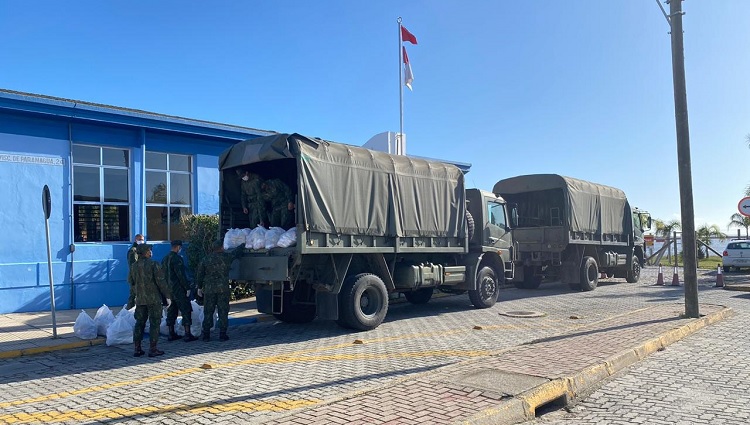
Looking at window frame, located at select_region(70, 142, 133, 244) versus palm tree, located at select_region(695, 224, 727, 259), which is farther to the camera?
palm tree, located at select_region(695, 224, 727, 259)

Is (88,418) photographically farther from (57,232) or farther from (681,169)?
(681,169)

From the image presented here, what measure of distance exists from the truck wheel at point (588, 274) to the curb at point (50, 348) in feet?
44.2

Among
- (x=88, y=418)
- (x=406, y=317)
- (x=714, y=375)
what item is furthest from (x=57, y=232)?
(x=714, y=375)

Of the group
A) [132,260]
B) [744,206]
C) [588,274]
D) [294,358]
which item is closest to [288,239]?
[294,358]

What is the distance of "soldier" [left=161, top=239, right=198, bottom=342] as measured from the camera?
9164mm

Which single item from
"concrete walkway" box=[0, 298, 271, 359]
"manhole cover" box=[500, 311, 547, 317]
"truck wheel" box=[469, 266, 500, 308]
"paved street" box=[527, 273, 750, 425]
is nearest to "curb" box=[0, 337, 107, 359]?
"concrete walkway" box=[0, 298, 271, 359]

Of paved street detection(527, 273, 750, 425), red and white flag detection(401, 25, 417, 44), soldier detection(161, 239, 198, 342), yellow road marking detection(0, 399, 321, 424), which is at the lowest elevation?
paved street detection(527, 273, 750, 425)

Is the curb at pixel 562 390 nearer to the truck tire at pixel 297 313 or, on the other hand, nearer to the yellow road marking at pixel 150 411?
the yellow road marking at pixel 150 411

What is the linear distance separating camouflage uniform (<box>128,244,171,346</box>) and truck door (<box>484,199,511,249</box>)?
758 centimetres

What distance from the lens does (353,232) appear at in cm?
999

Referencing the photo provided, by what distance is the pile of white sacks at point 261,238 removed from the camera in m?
9.27

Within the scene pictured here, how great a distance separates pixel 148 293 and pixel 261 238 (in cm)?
210

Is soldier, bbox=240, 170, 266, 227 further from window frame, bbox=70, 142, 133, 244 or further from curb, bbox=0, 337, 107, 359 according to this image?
window frame, bbox=70, 142, 133, 244

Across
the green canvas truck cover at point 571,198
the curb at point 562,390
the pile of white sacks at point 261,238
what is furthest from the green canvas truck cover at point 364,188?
the green canvas truck cover at point 571,198
